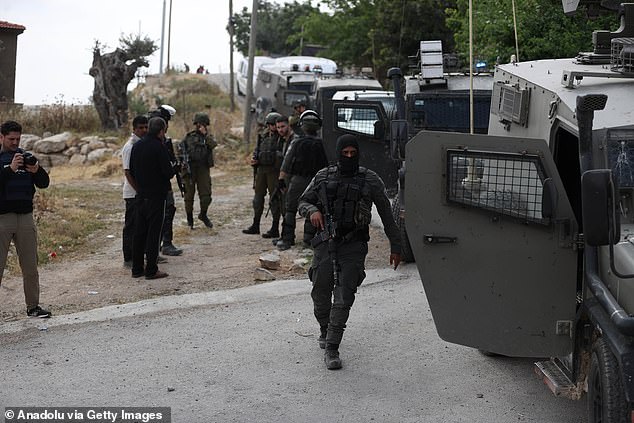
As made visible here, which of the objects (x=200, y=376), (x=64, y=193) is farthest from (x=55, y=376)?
(x=64, y=193)

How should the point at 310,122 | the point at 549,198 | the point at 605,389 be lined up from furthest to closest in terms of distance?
the point at 310,122
the point at 549,198
the point at 605,389

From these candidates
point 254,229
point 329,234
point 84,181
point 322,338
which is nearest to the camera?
point 329,234

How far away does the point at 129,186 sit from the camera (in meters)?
11.2

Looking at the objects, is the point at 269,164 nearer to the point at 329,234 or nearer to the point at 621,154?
the point at 329,234

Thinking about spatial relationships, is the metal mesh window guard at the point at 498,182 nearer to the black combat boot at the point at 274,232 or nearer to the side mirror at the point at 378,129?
the side mirror at the point at 378,129

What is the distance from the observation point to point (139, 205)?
35.3ft

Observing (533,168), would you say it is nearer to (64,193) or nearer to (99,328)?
(99,328)

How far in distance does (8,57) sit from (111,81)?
2.98 metres

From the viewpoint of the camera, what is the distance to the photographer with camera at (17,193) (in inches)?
333

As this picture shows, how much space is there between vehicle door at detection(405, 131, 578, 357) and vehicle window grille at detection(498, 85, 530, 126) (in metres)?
1.09

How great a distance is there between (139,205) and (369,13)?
27989 mm

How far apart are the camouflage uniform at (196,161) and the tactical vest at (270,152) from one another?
0.80 meters

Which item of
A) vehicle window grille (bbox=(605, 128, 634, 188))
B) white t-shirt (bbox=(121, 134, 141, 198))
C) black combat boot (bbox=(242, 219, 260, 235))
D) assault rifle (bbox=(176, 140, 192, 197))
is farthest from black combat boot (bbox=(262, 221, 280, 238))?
vehicle window grille (bbox=(605, 128, 634, 188))

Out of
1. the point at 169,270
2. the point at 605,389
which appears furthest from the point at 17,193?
the point at 605,389
